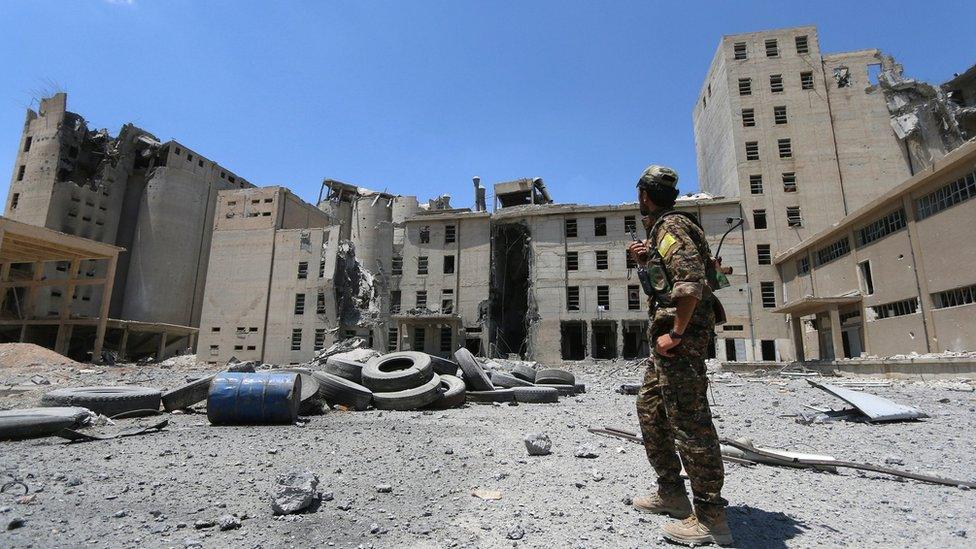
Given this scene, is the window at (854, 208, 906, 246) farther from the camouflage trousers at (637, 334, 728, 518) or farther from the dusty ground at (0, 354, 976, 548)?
the camouflage trousers at (637, 334, 728, 518)

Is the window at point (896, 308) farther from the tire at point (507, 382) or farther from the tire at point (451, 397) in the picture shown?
the tire at point (451, 397)

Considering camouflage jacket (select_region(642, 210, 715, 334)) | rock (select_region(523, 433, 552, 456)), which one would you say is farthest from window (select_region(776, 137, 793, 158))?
camouflage jacket (select_region(642, 210, 715, 334))

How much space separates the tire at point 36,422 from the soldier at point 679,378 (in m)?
7.31

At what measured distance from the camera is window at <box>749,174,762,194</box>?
114 feet

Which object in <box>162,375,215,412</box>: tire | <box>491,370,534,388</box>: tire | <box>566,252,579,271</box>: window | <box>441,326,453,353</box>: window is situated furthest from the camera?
<box>441,326,453,353</box>: window

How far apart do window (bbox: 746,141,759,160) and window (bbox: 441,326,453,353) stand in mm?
25793

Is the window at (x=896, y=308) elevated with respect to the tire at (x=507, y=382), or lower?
elevated

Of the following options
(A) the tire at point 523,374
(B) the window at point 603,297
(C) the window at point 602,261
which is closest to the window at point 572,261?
(C) the window at point 602,261

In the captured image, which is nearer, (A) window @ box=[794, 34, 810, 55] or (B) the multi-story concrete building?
(A) window @ box=[794, 34, 810, 55]

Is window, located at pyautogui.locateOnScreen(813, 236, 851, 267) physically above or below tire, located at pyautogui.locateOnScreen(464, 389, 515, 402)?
above

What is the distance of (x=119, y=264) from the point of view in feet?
156

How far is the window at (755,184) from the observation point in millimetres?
34656

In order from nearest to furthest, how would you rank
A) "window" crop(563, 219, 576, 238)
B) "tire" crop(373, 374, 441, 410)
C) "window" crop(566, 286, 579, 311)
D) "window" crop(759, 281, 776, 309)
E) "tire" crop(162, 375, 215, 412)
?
"tire" crop(162, 375, 215, 412) < "tire" crop(373, 374, 441, 410) < "window" crop(759, 281, 776, 309) < "window" crop(566, 286, 579, 311) < "window" crop(563, 219, 576, 238)

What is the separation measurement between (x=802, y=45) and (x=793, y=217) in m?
14.8
